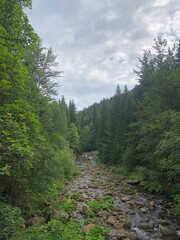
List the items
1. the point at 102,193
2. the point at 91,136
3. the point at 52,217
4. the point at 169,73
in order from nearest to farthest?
the point at 52,217
the point at 169,73
the point at 102,193
the point at 91,136

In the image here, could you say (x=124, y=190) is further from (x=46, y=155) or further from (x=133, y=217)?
(x=46, y=155)

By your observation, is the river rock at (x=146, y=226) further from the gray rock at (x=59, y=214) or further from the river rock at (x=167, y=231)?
the gray rock at (x=59, y=214)

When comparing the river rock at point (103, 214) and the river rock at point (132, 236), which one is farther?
the river rock at point (103, 214)

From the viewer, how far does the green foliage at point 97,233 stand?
9.45m

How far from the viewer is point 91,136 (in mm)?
68562

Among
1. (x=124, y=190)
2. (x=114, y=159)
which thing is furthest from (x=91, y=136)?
(x=124, y=190)

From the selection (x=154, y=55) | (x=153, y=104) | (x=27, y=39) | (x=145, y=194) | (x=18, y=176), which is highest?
(x=154, y=55)

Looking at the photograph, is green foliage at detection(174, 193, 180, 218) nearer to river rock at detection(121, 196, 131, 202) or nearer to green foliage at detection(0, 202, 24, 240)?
river rock at detection(121, 196, 131, 202)

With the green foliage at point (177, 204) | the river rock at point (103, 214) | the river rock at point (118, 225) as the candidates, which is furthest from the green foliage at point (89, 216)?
the green foliage at point (177, 204)

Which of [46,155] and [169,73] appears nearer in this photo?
[46,155]

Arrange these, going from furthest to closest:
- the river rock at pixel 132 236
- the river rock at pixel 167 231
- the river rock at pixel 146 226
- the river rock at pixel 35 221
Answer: the river rock at pixel 146 226 → the river rock at pixel 35 221 → the river rock at pixel 167 231 → the river rock at pixel 132 236

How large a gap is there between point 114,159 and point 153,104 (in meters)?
21.2

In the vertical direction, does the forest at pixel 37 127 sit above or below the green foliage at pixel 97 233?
above

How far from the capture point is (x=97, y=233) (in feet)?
32.9
